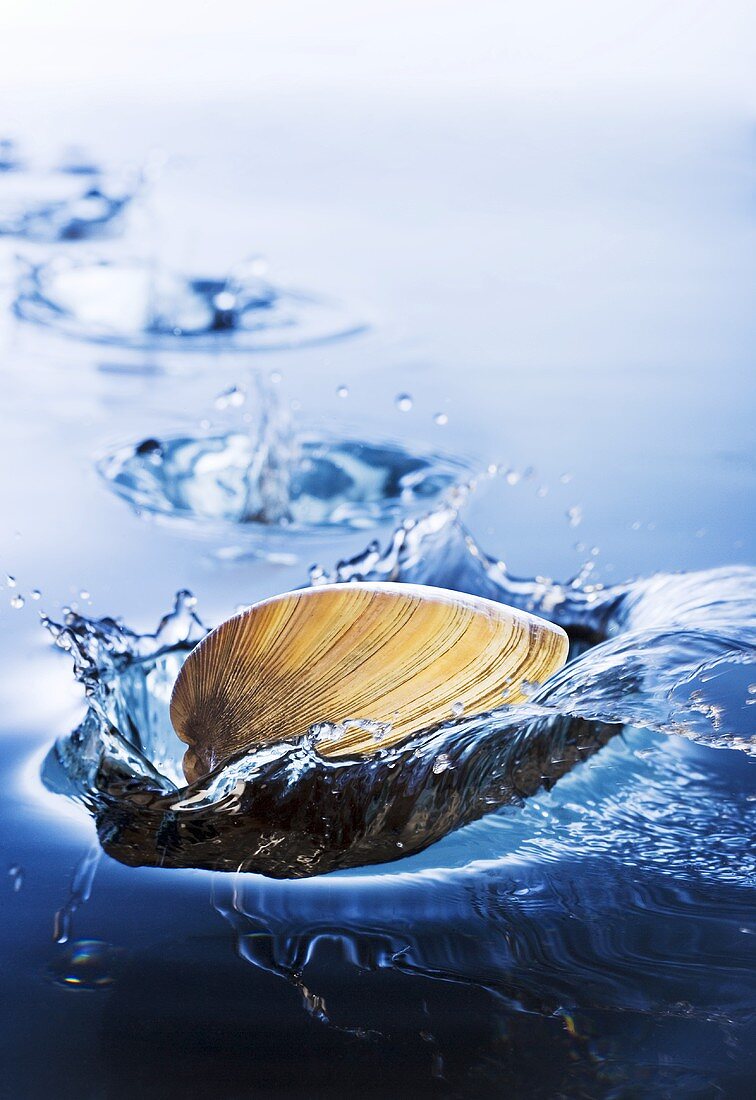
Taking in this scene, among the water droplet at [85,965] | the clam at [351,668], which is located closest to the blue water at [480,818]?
the water droplet at [85,965]

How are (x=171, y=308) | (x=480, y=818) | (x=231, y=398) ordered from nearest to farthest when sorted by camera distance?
(x=480, y=818) → (x=231, y=398) → (x=171, y=308)

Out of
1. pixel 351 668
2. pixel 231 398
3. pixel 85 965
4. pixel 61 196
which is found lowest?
pixel 85 965

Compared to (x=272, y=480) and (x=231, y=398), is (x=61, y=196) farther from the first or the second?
(x=272, y=480)

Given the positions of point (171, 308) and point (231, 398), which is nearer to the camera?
point (231, 398)

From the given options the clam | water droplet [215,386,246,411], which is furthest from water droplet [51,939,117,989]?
water droplet [215,386,246,411]

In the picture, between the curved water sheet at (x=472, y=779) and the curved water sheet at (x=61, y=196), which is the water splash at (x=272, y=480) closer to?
the curved water sheet at (x=472, y=779)

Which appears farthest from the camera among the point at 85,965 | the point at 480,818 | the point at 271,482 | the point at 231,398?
the point at 231,398

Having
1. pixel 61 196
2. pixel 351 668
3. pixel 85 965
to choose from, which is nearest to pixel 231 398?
pixel 351 668

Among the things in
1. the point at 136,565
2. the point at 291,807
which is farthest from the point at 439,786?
the point at 136,565
